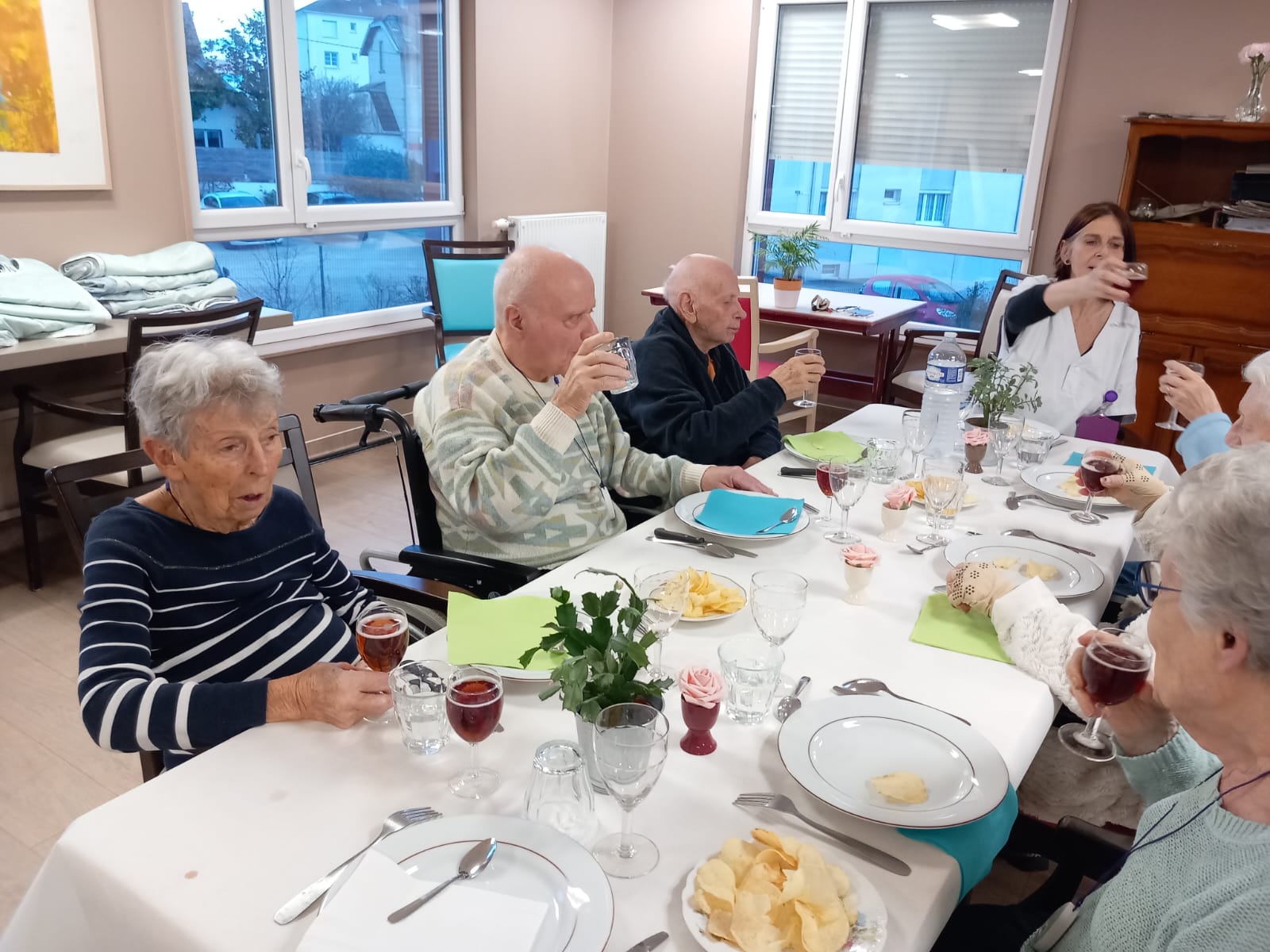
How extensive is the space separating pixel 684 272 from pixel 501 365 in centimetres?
82

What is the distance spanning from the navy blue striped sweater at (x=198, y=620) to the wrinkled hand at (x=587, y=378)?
0.52m

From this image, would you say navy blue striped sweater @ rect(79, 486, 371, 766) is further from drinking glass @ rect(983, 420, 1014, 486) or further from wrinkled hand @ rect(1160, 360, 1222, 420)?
wrinkled hand @ rect(1160, 360, 1222, 420)

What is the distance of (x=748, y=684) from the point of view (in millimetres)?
1241

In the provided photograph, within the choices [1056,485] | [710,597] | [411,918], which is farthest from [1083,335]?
[411,918]

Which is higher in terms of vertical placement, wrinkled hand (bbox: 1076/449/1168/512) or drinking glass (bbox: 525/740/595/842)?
wrinkled hand (bbox: 1076/449/1168/512)

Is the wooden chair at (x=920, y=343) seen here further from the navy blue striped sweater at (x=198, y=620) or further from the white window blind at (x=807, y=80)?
the navy blue striped sweater at (x=198, y=620)

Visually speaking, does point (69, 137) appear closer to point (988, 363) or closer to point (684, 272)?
point (684, 272)

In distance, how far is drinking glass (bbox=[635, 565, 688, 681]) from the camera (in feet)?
4.52

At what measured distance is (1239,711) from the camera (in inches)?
35.2

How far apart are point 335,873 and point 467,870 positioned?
13 centimetres

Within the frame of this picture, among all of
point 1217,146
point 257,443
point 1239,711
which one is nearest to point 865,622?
point 1239,711

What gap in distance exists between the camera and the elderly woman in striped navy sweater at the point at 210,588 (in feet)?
3.95

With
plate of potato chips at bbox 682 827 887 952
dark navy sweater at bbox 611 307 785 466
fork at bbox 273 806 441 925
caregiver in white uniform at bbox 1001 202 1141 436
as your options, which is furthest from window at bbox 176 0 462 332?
plate of potato chips at bbox 682 827 887 952

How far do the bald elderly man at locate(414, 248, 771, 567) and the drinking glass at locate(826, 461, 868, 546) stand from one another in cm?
30
